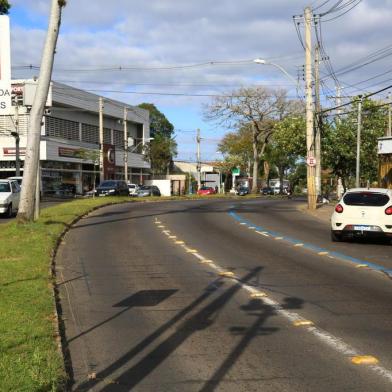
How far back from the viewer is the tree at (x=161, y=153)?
280 ft

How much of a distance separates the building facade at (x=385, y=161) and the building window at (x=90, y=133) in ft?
117

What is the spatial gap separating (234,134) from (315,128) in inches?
2172

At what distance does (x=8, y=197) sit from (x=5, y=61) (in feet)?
28.3

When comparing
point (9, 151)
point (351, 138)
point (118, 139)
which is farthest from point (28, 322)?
point (118, 139)

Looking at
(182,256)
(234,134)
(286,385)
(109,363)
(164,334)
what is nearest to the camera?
(286,385)

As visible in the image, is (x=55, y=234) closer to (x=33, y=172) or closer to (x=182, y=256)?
(x=33, y=172)

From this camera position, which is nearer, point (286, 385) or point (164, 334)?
point (286, 385)

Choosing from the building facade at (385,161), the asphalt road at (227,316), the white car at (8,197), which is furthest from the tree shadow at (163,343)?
the building facade at (385,161)

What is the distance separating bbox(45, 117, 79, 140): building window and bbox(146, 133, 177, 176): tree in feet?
→ 73.9

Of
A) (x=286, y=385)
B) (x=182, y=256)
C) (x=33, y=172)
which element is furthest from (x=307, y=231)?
(x=286, y=385)

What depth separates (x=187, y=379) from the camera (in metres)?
5.20

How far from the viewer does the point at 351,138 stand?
47875mm

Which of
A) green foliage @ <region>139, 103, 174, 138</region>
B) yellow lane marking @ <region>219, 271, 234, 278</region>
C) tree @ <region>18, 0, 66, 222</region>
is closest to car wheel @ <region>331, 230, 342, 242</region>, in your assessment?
yellow lane marking @ <region>219, 271, 234, 278</region>

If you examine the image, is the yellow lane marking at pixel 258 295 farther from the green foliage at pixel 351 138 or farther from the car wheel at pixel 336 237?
the green foliage at pixel 351 138
